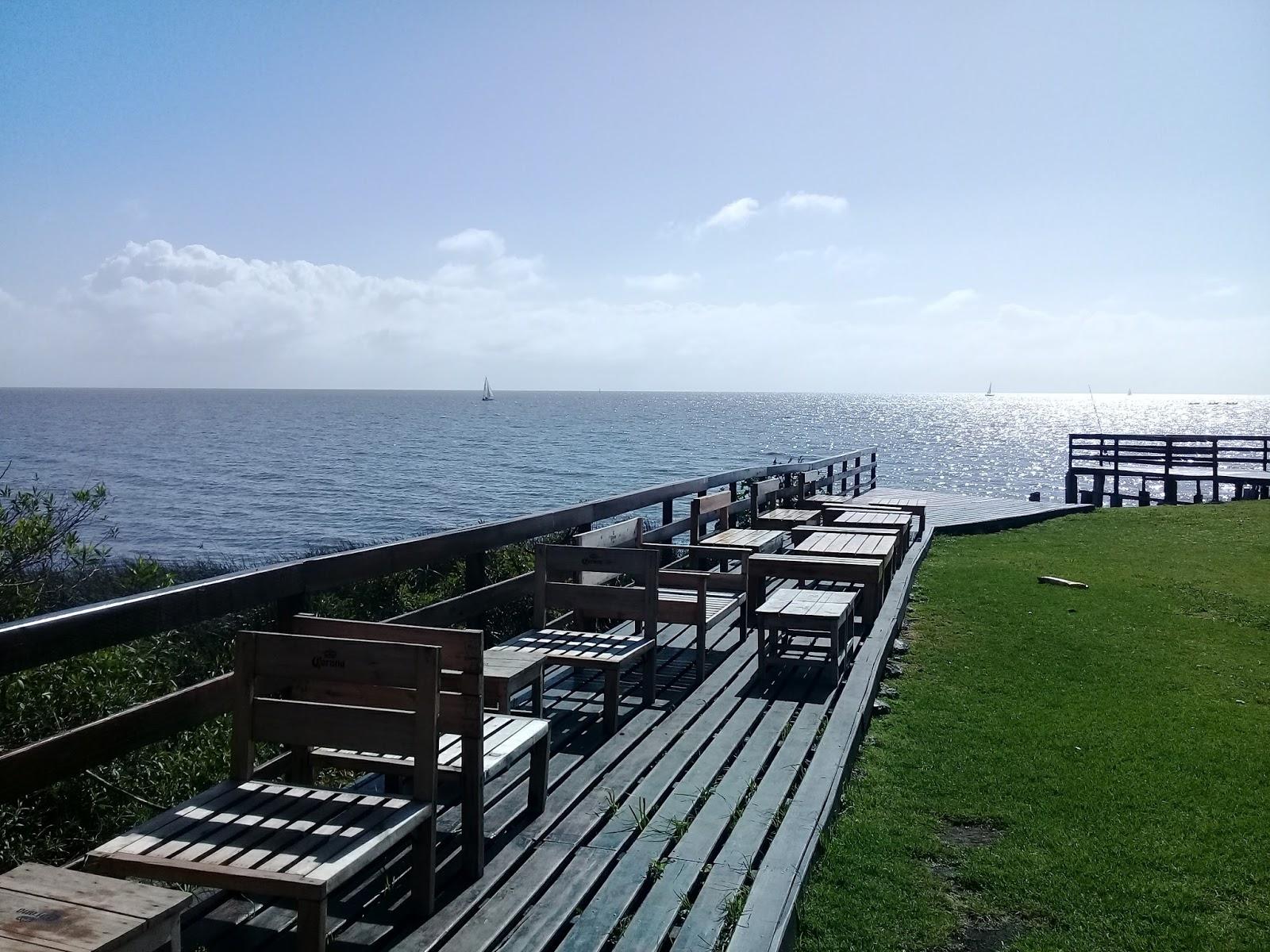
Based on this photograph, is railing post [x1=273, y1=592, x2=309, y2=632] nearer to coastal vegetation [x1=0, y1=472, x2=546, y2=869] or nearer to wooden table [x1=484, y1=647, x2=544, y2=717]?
coastal vegetation [x1=0, y1=472, x2=546, y2=869]

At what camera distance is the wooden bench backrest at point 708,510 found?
8703 mm

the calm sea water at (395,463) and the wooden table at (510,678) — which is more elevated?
the wooden table at (510,678)

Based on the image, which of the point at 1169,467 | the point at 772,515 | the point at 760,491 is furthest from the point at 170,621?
the point at 1169,467

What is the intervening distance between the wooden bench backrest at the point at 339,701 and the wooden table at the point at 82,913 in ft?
2.92

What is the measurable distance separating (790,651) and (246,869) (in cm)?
481

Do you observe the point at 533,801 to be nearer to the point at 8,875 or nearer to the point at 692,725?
the point at 692,725

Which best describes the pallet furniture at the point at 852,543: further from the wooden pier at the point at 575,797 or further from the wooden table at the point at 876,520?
the wooden pier at the point at 575,797

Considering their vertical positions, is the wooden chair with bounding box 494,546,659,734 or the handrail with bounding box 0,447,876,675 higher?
the handrail with bounding box 0,447,876,675

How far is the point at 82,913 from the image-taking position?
182 centimetres

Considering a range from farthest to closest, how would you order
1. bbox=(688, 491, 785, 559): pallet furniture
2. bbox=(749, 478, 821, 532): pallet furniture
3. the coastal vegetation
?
bbox=(749, 478, 821, 532): pallet furniture, bbox=(688, 491, 785, 559): pallet furniture, the coastal vegetation

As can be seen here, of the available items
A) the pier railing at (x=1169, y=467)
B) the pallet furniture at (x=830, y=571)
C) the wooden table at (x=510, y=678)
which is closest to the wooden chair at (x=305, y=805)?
the wooden table at (x=510, y=678)

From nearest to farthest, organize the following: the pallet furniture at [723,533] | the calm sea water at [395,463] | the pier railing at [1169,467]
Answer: the pallet furniture at [723,533] → the pier railing at [1169,467] → the calm sea water at [395,463]

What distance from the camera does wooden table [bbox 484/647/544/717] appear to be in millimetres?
3799

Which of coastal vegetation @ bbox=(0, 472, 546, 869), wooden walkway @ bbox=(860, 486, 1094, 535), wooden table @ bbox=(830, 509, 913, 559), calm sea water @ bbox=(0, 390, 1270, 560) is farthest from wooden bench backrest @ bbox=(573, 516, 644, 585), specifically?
calm sea water @ bbox=(0, 390, 1270, 560)
